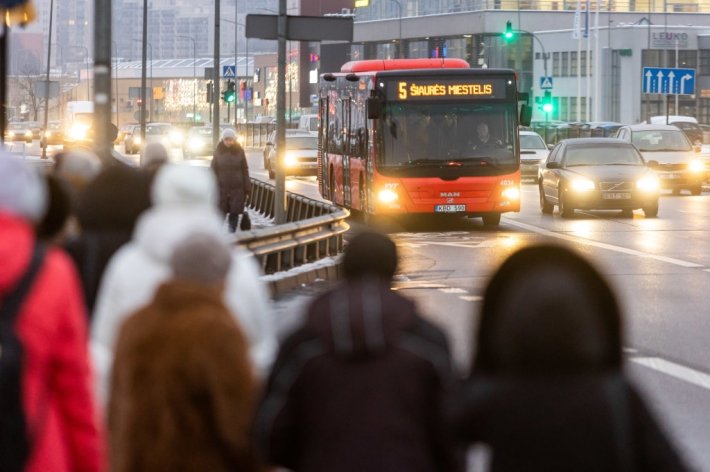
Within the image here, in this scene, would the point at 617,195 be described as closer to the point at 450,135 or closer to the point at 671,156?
the point at 450,135

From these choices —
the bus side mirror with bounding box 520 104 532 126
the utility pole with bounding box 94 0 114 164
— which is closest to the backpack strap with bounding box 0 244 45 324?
the utility pole with bounding box 94 0 114 164

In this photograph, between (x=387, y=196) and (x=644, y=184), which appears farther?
(x=644, y=184)

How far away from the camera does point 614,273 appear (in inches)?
818

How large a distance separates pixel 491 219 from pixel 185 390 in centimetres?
2608

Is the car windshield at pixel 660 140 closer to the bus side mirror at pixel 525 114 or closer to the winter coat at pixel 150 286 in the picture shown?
the bus side mirror at pixel 525 114

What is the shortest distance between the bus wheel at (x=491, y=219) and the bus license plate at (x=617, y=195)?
7.77 feet

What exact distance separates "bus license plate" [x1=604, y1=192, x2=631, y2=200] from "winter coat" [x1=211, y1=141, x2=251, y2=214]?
30.5ft

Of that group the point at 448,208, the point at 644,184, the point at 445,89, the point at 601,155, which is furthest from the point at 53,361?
the point at 601,155

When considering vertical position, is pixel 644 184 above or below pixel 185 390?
above

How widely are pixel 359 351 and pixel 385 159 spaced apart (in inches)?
968

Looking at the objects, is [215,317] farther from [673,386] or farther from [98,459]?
[673,386]

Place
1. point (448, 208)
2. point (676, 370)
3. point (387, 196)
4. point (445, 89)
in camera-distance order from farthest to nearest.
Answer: point (445, 89) < point (448, 208) < point (387, 196) < point (676, 370)

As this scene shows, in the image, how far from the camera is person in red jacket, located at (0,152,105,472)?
4.54 metres

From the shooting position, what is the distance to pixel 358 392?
14.0 ft
